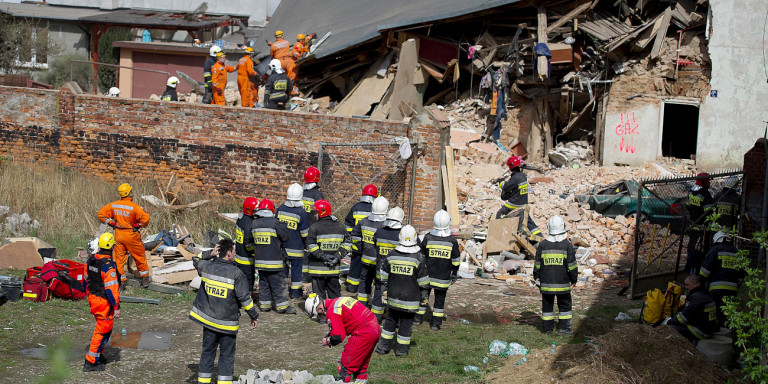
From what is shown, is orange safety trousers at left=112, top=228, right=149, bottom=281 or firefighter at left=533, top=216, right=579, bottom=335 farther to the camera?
orange safety trousers at left=112, top=228, right=149, bottom=281

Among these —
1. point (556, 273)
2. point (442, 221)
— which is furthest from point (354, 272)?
point (556, 273)

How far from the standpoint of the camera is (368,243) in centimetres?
1115

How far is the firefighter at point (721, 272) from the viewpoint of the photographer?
33.3 feet

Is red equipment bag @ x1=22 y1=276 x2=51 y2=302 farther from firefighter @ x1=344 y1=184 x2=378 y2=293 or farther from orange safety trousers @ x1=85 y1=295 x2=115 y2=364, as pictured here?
firefighter @ x1=344 y1=184 x2=378 y2=293

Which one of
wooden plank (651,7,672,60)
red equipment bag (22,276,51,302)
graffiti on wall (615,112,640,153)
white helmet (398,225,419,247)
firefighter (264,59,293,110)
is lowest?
red equipment bag (22,276,51,302)

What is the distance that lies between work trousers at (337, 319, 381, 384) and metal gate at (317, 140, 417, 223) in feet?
26.3

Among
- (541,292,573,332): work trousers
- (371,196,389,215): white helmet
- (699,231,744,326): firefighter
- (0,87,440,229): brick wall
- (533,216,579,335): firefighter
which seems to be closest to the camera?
(699,231,744,326): firefighter

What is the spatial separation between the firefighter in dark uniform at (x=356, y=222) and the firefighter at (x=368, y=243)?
31 cm

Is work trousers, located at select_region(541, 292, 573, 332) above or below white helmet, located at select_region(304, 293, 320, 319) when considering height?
below

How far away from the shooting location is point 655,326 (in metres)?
10.2

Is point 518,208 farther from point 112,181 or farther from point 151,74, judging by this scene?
point 151,74

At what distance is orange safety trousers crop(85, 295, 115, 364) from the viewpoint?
888 cm

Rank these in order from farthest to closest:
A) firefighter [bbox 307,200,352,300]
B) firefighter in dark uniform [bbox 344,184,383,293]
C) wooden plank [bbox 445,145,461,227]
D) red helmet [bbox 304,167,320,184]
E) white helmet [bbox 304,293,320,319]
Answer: wooden plank [bbox 445,145,461,227] → red helmet [bbox 304,167,320,184] → firefighter in dark uniform [bbox 344,184,383,293] → firefighter [bbox 307,200,352,300] → white helmet [bbox 304,293,320,319]

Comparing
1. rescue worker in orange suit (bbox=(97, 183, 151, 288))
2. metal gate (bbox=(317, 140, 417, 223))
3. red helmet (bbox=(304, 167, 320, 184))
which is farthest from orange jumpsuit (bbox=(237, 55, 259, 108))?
rescue worker in orange suit (bbox=(97, 183, 151, 288))
